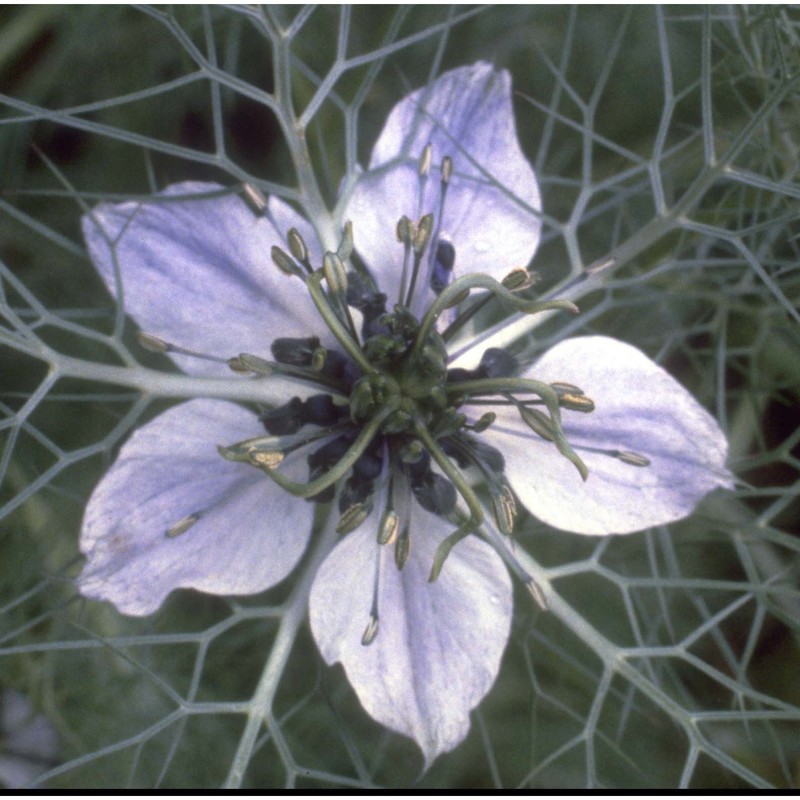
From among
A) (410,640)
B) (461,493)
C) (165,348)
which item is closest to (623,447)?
(461,493)

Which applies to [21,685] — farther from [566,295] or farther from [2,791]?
[566,295]

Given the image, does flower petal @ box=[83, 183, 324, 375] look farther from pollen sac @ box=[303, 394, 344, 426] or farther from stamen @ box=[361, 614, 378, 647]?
stamen @ box=[361, 614, 378, 647]

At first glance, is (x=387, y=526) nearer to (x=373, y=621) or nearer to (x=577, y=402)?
(x=373, y=621)

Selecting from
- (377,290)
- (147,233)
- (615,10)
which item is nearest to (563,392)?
(377,290)

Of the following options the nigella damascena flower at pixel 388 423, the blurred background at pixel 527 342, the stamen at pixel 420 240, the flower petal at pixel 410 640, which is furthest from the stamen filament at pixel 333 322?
the blurred background at pixel 527 342

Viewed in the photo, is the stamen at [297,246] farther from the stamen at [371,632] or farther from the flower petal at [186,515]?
the stamen at [371,632]

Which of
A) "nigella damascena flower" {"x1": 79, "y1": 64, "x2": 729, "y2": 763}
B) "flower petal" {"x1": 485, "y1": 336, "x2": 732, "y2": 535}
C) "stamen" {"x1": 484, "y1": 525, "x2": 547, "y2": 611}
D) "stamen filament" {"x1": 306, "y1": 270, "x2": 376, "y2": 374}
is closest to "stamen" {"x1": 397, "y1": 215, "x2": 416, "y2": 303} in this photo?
"nigella damascena flower" {"x1": 79, "y1": 64, "x2": 729, "y2": 763}
